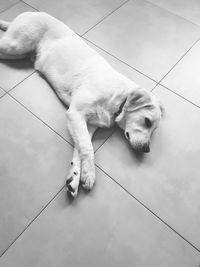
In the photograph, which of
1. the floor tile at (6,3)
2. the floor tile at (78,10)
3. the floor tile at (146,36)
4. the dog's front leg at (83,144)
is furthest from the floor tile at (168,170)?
the floor tile at (6,3)

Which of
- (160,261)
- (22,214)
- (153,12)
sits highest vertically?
(153,12)

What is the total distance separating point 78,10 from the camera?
2.63 m

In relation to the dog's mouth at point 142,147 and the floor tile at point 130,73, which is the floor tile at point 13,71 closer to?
the floor tile at point 130,73

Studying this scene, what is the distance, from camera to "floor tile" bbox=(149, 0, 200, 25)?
→ 2.73m

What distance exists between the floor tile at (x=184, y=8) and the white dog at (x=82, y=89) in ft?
4.36

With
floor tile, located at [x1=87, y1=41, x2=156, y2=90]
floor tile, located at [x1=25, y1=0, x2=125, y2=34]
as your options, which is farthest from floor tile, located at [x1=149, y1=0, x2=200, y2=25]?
floor tile, located at [x1=87, y1=41, x2=156, y2=90]

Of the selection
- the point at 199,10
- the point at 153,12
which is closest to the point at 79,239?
the point at 153,12

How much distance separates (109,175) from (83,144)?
0.27 metres

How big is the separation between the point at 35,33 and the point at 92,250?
1.61 m

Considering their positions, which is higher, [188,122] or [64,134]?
[188,122]

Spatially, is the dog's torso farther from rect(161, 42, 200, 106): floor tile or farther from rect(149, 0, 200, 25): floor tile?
rect(149, 0, 200, 25): floor tile

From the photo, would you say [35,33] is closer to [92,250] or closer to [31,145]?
[31,145]

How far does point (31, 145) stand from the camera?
5.97 feet

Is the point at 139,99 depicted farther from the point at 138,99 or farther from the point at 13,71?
the point at 13,71
